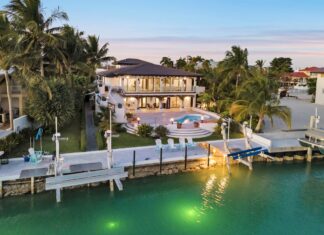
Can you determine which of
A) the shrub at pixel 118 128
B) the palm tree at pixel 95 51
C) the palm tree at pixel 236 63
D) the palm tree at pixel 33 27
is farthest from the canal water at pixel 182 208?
the palm tree at pixel 95 51

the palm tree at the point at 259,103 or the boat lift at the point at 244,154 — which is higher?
the palm tree at the point at 259,103

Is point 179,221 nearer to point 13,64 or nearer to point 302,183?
point 302,183

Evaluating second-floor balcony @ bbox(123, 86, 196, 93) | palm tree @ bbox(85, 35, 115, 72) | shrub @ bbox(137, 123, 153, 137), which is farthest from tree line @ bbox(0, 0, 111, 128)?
palm tree @ bbox(85, 35, 115, 72)

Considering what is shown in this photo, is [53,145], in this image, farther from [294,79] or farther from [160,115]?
[294,79]

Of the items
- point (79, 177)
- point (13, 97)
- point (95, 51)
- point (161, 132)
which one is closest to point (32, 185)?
point (79, 177)

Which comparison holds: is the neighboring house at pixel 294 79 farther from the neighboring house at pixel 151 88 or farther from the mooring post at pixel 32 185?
the mooring post at pixel 32 185

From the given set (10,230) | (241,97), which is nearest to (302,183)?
(241,97)
